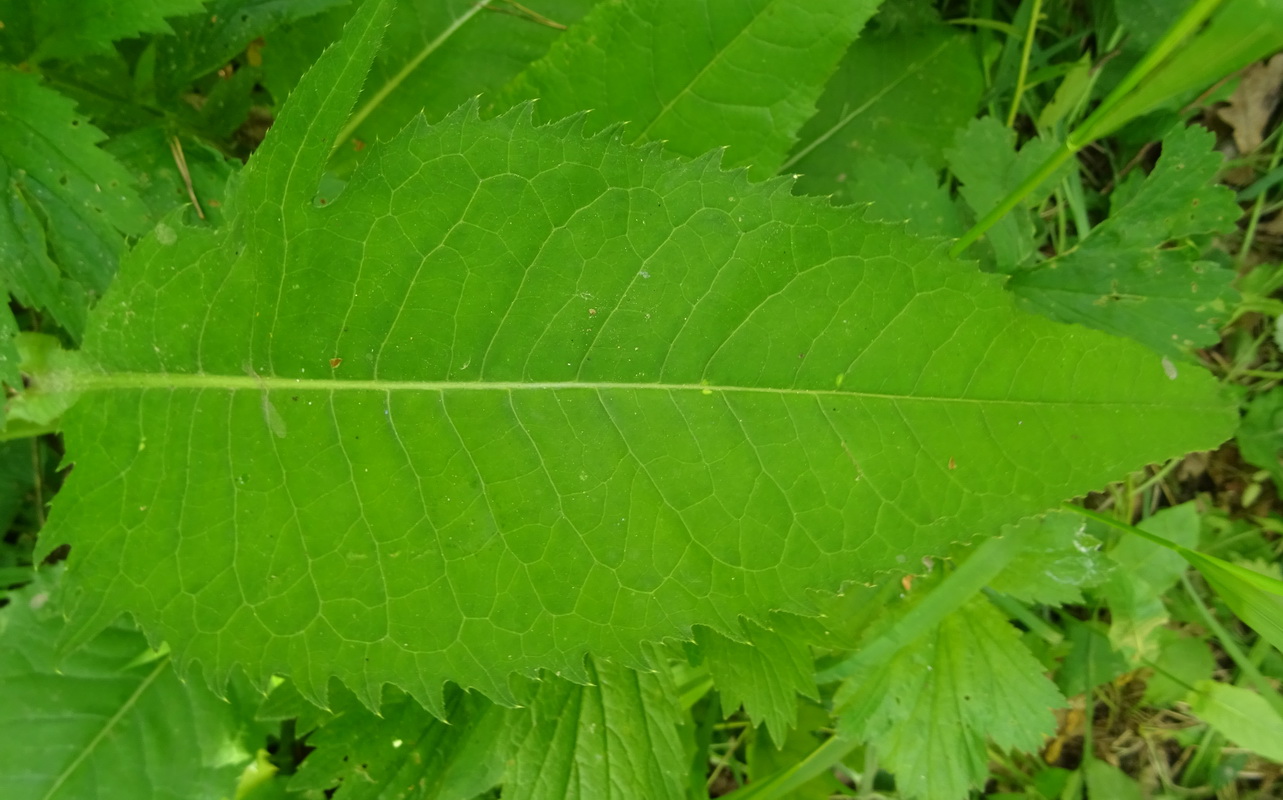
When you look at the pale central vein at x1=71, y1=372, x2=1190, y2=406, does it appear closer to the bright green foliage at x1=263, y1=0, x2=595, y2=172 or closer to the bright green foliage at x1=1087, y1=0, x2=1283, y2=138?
the bright green foliage at x1=1087, y1=0, x2=1283, y2=138

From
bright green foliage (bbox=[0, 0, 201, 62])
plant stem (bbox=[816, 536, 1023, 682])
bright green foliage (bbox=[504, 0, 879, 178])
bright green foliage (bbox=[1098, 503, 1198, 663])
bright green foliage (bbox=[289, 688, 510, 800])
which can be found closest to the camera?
bright green foliage (bbox=[0, 0, 201, 62])

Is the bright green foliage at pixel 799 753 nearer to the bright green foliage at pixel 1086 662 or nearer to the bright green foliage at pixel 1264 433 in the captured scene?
the bright green foliage at pixel 1086 662

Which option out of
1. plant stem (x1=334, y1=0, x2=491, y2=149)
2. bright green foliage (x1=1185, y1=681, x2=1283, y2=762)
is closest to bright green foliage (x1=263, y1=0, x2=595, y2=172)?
plant stem (x1=334, y1=0, x2=491, y2=149)

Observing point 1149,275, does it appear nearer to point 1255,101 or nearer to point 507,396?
point 1255,101

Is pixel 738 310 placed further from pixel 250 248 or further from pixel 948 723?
pixel 948 723

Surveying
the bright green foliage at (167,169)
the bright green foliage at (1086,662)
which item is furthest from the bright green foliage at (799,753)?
the bright green foliage at (167,169)

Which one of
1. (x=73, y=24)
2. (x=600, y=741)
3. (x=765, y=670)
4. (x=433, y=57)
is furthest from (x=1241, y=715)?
(x=73, y=24)

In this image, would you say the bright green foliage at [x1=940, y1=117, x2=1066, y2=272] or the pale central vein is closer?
the pale central vein
